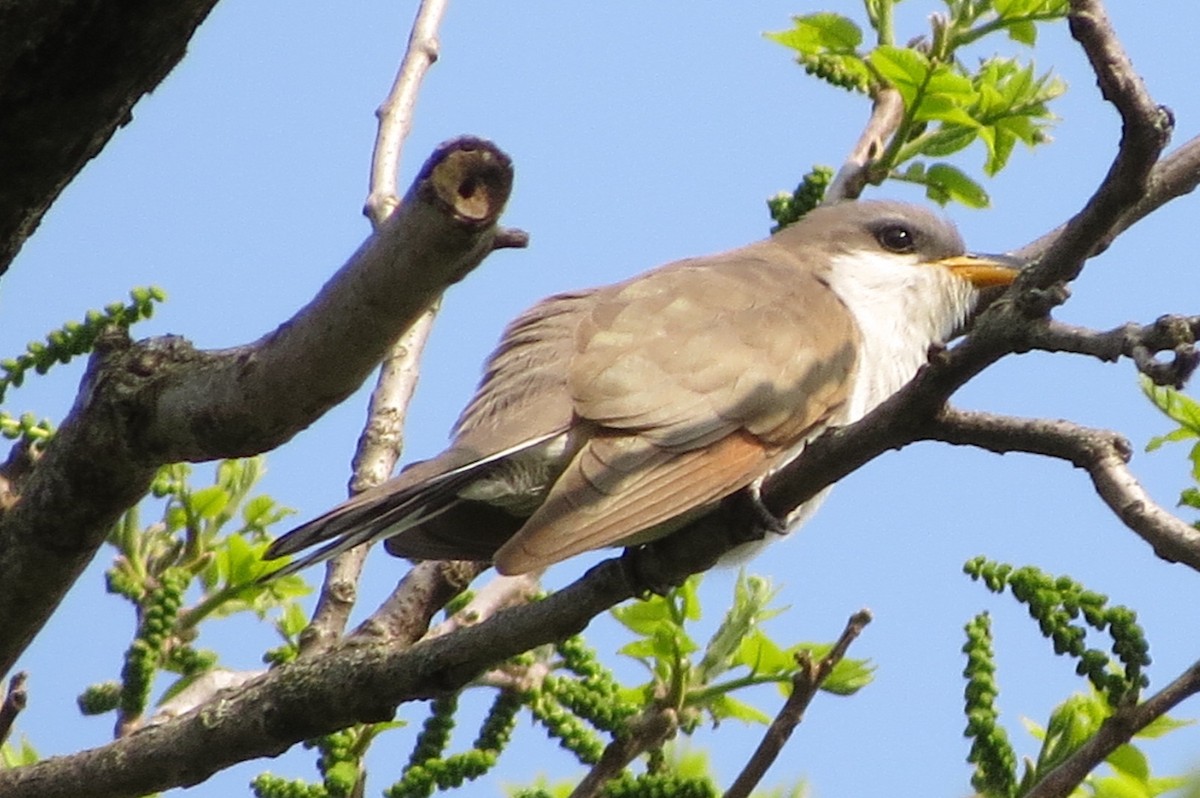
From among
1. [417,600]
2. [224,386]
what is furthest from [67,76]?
[417,600]

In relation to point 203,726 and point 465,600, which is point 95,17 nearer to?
point 203,726

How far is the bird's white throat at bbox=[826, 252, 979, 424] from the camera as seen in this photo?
4.47 metres

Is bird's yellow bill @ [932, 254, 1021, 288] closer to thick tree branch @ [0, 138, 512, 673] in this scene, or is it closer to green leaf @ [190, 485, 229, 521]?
green leaf @ [190, 485, 229, 521]

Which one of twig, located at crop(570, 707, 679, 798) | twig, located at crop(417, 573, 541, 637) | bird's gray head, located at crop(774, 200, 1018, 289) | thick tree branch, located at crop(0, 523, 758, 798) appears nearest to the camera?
thick tree branch, located at crop(0, 523, 758, 798)

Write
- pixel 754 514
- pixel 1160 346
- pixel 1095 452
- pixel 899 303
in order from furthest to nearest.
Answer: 1. pixel 899 303
2. pixel 754 514
3. pixel 1095 452
4. pixel 1160 346

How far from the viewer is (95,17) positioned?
6.85 ft

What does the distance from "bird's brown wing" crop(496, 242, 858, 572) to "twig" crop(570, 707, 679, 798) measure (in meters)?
0.35

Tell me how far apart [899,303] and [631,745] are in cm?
200

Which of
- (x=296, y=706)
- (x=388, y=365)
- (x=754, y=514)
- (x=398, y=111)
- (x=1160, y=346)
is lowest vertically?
(x=1160, y=346)

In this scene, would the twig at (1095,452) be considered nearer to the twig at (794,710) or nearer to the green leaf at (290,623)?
the twig at (794,710)

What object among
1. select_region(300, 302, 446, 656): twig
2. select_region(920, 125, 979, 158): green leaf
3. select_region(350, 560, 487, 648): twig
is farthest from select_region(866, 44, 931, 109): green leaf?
select_region(350, 560, 487, 648): twig

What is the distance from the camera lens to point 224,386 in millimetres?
2541

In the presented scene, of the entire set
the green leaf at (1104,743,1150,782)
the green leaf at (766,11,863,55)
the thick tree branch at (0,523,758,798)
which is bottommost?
the green leaf at (1104,743,1150,782)

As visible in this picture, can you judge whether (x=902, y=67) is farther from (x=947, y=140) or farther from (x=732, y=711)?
(x=732, y=711)
